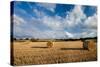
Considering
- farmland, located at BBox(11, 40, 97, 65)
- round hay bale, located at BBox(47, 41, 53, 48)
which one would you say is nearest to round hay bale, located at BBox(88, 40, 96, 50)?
farmland, located at BBox(11, 40, 97, 65)

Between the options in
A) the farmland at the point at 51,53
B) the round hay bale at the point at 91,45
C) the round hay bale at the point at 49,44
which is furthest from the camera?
the round hay bale at the point at 91,45

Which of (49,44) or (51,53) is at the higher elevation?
(49,44)

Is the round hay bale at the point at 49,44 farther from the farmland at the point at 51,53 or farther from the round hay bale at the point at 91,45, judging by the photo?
the round hay bale at the point at 91,45

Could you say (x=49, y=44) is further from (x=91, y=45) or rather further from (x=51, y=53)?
(x=91, y=45)

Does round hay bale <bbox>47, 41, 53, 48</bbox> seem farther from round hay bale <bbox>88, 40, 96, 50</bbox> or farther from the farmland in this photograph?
round hay bale <bbox>88, 40, 96, 50</bbox>

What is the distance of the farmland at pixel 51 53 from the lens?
2.31 m

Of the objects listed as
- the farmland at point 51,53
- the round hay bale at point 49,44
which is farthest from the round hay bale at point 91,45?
the round hay bale at point 49,44

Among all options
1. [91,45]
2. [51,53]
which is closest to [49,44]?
[51,53]

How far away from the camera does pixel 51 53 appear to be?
2.44 m

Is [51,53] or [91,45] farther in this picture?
[91,45]

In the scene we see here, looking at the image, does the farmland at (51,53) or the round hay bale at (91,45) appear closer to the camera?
the farmland at (51,53)

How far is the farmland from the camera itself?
2309mm
